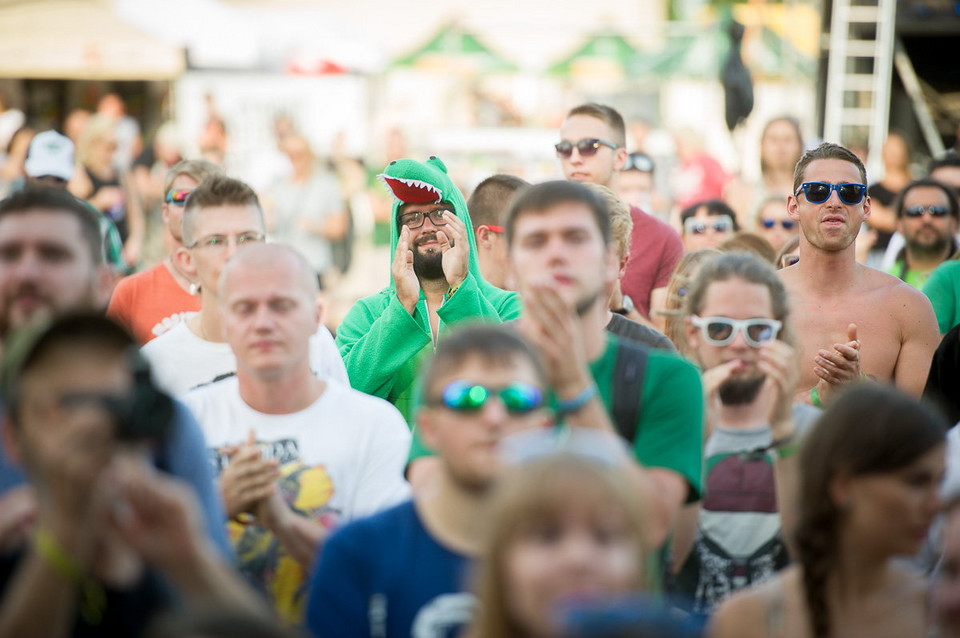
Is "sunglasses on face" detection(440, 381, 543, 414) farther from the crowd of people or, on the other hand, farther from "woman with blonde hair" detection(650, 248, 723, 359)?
"woman with blonde hair" detection(650, 248, 723, 359)

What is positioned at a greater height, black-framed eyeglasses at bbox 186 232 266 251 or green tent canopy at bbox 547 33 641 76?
green tent canopy at bbox 547 33 641 76

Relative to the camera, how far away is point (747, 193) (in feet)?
35.3

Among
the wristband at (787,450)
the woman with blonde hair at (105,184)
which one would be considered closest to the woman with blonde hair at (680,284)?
the wristband at (787,450)

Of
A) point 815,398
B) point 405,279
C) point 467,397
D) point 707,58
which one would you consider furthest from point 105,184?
point 707,58

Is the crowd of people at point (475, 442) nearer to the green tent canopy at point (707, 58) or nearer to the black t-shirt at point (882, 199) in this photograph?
the black t-shirt at point (882, 199)

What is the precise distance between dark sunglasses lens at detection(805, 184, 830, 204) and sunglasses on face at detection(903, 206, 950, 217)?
2.27 m

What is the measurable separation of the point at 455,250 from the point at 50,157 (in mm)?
3736

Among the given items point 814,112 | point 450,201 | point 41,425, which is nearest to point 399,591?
point 41,425

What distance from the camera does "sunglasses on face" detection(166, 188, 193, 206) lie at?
6.81m

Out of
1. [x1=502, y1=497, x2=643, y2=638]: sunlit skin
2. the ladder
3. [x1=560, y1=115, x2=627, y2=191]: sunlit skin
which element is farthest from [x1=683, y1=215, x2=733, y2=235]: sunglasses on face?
the ladder

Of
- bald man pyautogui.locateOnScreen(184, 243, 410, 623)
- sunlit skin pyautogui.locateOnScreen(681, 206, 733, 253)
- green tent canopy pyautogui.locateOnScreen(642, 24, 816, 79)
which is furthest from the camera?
green tent canopy pyautogui.locateOnScreen(642, 24, 816, 79)

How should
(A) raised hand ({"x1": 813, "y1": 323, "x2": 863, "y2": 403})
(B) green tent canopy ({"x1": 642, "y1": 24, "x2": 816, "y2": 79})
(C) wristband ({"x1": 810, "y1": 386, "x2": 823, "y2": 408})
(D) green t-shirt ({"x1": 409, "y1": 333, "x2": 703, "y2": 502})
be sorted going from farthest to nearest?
(B) green tent canopy ({"x1": 642, "y1": 24, "x2": 816, "y2": 79}), (C) wristband ({"x1": 810, "y1": 386, "x2": 823, "y2": 408}), (A) raised hand ({"x1": 813, "y1": 323, "x2": 863, "y2": 403}), (D) green t-shirt ({"x1": 409, "y1": 333, "x2": 703, "y2": 502})

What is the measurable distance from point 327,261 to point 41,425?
943cm

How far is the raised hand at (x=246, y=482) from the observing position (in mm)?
3494
